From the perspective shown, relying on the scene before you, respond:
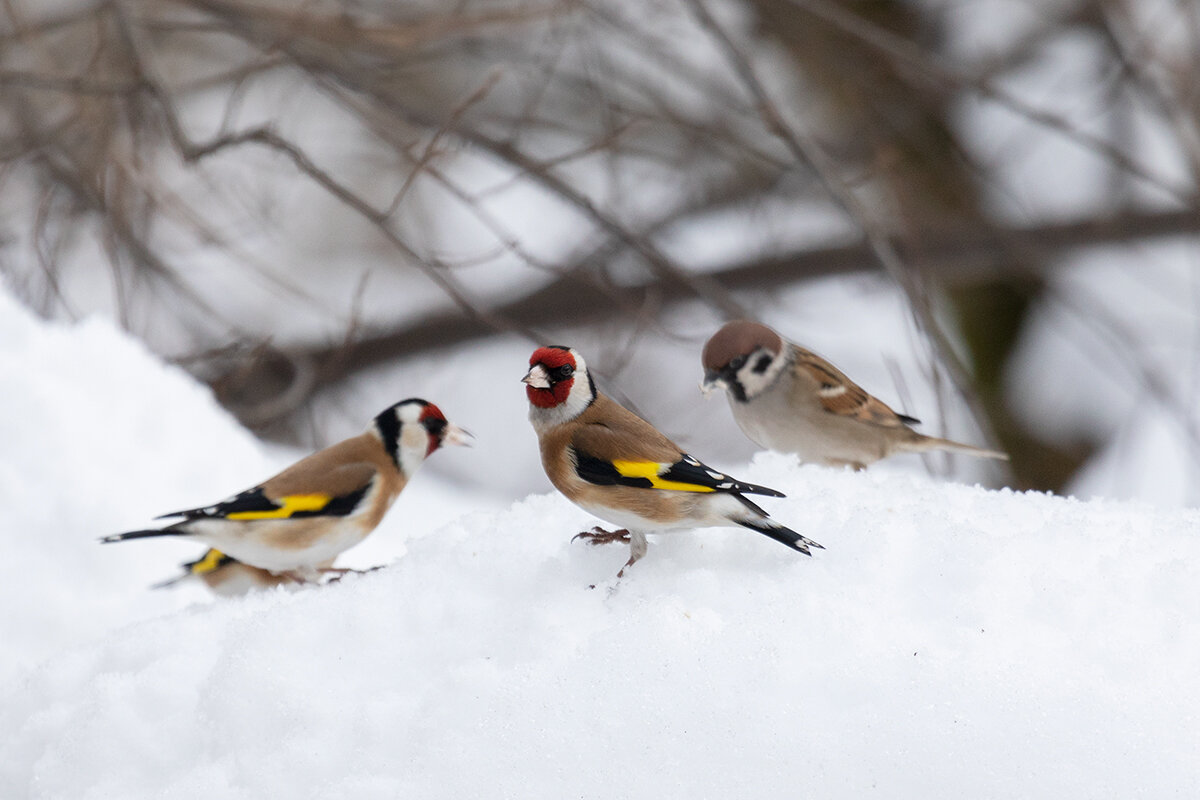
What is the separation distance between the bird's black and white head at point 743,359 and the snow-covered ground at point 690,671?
1.09 meters

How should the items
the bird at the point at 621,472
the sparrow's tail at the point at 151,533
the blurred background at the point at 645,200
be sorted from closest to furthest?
the bird at the point at 621,472 → the sparrow's tail at the point at 151,533 → the blurred background at the point at 645,200

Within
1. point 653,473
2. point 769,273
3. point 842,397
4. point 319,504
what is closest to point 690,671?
point 653,473

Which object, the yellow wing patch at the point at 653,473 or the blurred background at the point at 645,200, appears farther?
the blurred background at the point at 645,200

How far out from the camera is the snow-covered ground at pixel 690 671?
2.23 meters

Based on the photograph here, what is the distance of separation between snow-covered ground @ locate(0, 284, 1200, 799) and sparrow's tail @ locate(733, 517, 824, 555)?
0.06 m

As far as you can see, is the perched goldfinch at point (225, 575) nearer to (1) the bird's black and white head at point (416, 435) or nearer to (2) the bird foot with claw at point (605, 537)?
(1) the bird's black and white head at point (416, 435)

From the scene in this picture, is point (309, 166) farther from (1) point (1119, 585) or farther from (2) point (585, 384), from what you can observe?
(1) point (1119, 585)

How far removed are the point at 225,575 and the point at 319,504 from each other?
2.81 feet

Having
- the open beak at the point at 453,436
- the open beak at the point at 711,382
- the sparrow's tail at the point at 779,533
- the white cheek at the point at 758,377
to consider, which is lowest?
the open beak at the point at 453,436

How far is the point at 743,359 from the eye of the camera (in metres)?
4.46

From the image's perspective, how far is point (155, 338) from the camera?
24.2 feet

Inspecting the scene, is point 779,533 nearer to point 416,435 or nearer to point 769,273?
point 416,435

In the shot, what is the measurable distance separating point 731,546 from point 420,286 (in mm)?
9453

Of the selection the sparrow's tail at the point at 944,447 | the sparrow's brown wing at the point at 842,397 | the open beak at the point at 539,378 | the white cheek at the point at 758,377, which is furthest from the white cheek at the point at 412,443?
the sparrow's tail at the point at 944,447
